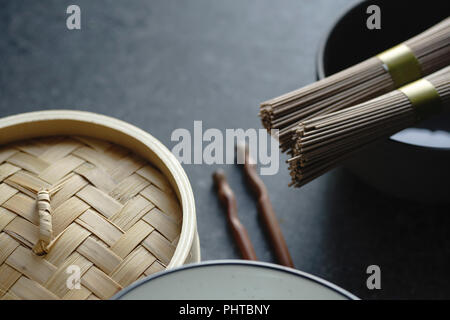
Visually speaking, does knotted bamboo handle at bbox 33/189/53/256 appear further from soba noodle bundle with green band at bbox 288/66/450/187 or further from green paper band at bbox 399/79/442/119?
green paper band at bbox 399/79/442/119

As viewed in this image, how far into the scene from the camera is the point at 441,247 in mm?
831

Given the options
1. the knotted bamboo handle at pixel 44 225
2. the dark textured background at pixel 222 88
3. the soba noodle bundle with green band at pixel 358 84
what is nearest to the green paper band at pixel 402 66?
the soba noodle bundle with green band at pixel 358 84

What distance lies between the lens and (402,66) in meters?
0.71

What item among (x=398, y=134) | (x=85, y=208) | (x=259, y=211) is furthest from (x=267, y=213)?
(x=85, y=208)

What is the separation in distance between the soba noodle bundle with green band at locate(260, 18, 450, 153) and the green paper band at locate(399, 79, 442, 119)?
0.04m

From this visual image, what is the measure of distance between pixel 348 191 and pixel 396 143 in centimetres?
25

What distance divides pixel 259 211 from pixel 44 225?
0.42 m

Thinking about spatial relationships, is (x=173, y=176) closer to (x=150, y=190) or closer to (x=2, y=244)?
(x=150, y=190)

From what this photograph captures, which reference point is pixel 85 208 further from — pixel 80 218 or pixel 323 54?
pixel 323 54

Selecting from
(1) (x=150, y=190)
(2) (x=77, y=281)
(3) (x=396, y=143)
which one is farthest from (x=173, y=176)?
(3) (x=396, y=143)

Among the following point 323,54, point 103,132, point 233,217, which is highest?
point 323,54

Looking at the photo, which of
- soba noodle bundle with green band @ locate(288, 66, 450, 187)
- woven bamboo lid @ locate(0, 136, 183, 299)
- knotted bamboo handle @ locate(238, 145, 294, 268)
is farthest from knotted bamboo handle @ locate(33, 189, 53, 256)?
knotted bamboo handle @ locate(238, 145, 294, 268)

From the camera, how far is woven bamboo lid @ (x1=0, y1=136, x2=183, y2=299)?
535mm

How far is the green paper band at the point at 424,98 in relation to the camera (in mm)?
656
